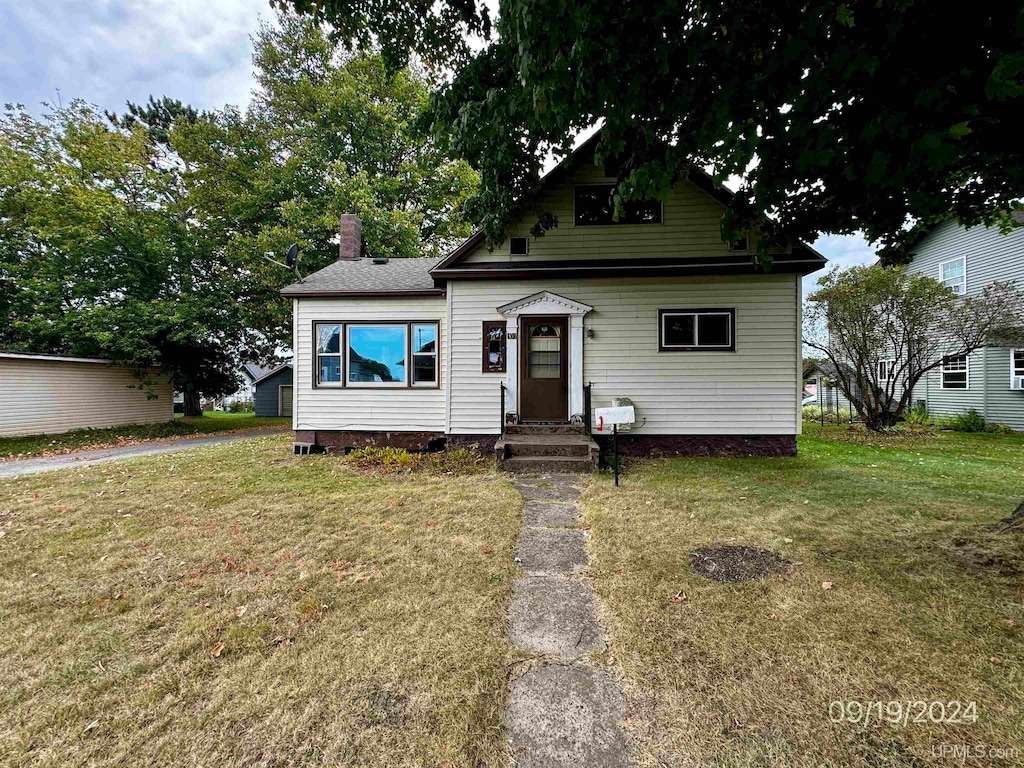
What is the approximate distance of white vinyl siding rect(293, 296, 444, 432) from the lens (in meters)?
8.95

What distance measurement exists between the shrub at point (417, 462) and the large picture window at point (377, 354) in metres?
1.71

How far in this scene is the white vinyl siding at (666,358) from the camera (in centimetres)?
793

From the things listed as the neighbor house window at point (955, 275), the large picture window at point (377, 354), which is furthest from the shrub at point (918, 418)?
the large picture window at point (377, 354)

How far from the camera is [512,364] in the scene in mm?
8367

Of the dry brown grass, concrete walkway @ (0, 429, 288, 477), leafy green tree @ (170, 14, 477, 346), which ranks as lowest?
concrete walkway @ (0, 429, 288, 477)

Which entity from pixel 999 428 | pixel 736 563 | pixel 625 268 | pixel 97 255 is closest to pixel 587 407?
pixel 625 268

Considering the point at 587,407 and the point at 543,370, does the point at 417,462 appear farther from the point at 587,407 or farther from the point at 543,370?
the point at 587,407

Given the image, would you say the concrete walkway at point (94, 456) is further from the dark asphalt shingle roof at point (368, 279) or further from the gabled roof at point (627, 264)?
→ the gabled roof at point (627, 264)

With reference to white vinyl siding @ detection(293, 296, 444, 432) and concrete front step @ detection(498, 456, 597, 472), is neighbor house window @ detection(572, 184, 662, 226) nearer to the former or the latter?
white vinyl siding @ detection(293, 296, 444, 432)

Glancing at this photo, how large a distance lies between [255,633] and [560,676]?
6.12 feet

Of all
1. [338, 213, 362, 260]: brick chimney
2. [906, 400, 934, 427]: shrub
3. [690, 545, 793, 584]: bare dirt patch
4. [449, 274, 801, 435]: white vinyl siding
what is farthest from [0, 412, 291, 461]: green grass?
[906, 400, 934, 427]: shrub

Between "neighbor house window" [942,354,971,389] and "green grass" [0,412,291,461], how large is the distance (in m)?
26.0

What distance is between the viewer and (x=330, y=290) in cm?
892

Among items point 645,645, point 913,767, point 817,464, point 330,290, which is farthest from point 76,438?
point 817,464
